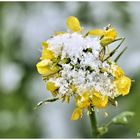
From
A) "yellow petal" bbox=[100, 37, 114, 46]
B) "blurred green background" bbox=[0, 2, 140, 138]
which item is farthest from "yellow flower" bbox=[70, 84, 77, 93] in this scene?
"blurred green background" bbox=[0, 2, 140, 138]

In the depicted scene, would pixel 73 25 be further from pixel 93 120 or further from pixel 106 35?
pixel 93 120

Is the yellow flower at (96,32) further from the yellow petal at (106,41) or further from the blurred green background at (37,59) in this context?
the blurred green background at (37,59)

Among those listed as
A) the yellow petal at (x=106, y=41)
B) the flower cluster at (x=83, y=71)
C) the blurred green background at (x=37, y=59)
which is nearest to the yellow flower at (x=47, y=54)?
the flower cluster at (x=83, y=71)

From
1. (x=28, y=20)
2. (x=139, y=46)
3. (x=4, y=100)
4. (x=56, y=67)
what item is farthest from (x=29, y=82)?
(x=56, y=67)

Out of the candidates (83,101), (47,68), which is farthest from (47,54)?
(83,101)

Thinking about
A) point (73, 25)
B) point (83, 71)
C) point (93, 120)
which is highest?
point (73, 25)

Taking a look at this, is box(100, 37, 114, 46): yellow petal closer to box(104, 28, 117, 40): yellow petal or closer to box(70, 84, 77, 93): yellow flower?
box(104, 28, 117, 40): yellow petal
